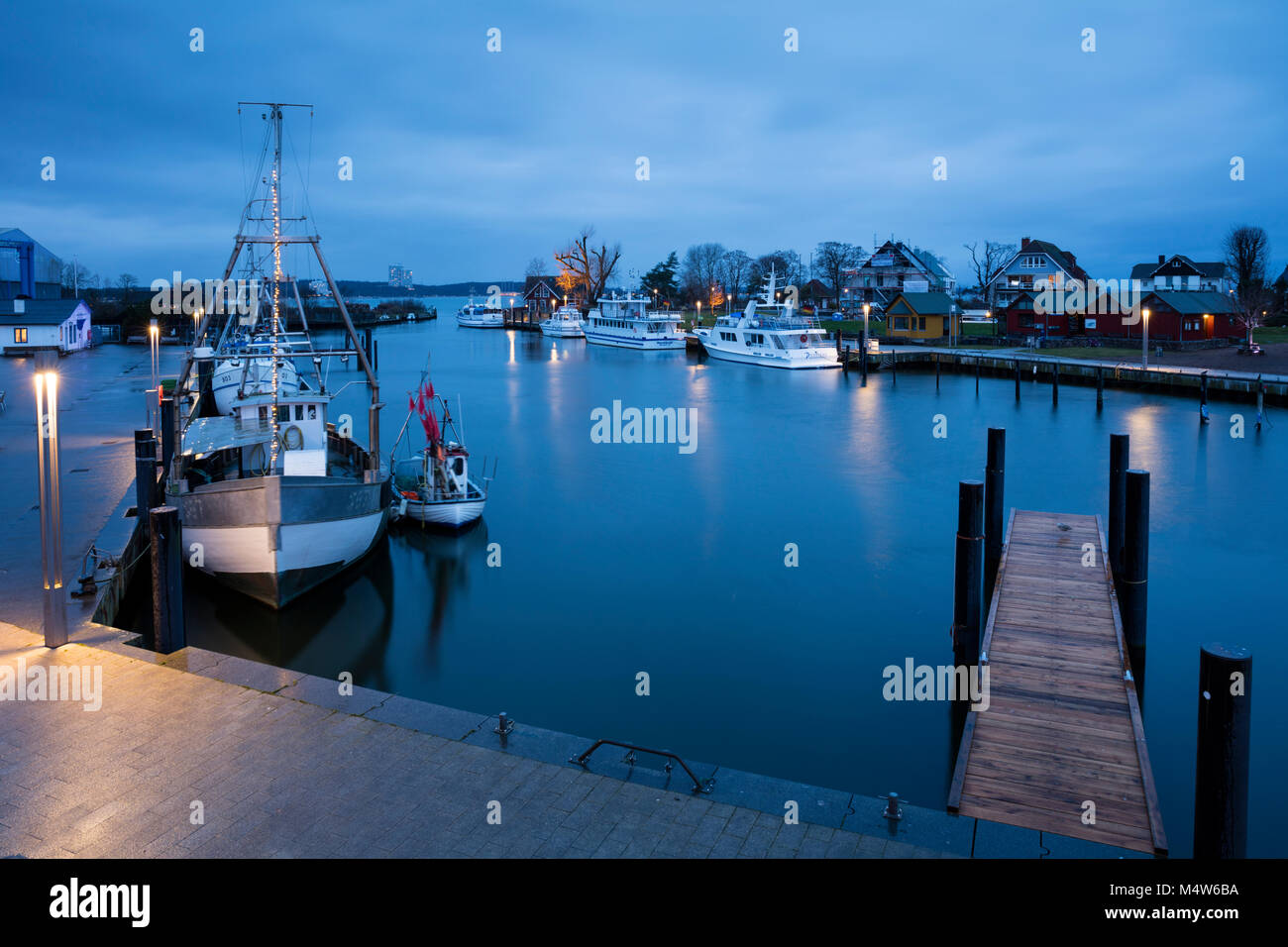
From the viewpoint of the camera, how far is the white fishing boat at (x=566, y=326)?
10788cm

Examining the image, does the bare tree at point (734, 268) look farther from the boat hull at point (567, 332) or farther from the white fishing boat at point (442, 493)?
the white fishing boat at point (442, 493)

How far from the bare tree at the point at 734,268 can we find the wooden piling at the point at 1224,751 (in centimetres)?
14337

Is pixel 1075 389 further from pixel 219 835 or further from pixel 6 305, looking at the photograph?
pixel 6 305

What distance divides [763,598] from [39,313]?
208 ft

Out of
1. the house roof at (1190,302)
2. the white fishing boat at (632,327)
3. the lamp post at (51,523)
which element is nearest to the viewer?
the lamp post at (51,523)

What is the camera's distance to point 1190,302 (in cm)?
5856

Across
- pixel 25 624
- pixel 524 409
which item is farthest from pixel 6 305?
pixel 25 624

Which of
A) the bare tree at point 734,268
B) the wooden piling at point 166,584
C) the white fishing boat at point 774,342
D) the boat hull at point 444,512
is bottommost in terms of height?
the boat hull at point 444,512

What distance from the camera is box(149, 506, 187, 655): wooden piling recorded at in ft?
32.6

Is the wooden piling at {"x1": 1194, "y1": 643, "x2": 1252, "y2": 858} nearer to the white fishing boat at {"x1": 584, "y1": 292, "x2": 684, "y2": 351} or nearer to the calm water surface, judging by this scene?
the calm water surface

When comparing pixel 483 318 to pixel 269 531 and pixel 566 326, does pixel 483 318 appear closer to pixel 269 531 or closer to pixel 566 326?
pixel 566 326

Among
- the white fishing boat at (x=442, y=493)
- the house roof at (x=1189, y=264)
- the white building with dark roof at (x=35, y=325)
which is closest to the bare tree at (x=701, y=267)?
the house roof at (x=1189, y=264)

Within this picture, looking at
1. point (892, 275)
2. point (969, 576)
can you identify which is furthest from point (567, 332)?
point (969, 576)
